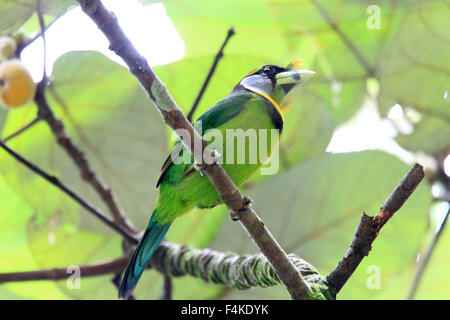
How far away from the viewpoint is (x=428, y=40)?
1.23m

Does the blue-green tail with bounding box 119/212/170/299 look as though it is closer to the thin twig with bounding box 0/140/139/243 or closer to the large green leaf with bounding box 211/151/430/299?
the thin twig with bounding box 0/140/139/243

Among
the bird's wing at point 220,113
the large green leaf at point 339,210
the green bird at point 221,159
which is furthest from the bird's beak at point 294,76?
the large green leaf at point 339,210

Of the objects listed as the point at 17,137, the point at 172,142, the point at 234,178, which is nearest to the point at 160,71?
the point at 172,142

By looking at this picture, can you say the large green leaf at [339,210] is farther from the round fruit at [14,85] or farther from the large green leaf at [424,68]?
the round fruit at [14,85]

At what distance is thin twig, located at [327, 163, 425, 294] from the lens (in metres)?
0.95

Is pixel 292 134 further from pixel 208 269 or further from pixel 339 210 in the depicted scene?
pixel 208 269

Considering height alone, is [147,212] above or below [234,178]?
below

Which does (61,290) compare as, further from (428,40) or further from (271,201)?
(428,40)

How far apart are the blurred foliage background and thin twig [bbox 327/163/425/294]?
1.09ft

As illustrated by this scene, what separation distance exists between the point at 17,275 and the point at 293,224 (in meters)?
0.67

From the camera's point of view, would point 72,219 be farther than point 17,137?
Yes

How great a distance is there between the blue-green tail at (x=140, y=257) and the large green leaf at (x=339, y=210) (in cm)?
25

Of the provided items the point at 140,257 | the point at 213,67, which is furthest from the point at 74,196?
the point at 213,67

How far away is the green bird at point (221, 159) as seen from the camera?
4.28 feet
